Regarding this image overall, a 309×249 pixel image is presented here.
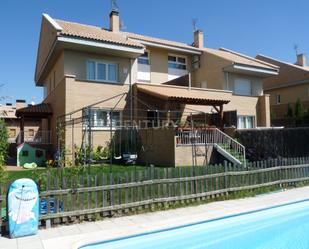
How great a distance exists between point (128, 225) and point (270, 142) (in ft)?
50.1

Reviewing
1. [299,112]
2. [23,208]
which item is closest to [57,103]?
[23,208]

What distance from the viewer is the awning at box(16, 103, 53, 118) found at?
2393 cm

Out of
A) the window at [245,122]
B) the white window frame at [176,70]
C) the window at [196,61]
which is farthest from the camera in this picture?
the window at [196,61]

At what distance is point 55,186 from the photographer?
7891 mm

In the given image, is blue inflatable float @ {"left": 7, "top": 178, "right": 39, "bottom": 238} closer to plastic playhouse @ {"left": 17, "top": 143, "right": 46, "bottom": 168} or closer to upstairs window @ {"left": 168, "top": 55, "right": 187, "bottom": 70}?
plastic playhouse @ {"left": 17, "top": 143, "right": 46, "bottom": 168}

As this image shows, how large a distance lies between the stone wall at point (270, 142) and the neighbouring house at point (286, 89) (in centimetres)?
1420

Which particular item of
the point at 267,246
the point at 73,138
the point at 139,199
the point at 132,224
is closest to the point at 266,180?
the point at 267,246

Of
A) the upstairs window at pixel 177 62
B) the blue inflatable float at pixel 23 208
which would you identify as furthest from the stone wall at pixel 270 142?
the blue inflatable float at pixel 23 208

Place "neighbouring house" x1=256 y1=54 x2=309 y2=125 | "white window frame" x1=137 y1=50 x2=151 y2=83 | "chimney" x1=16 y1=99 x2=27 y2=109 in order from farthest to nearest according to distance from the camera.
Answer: "chimney" x1=16 y1=99 x2=27 y2=109
"neighbouring house" x1=256 y1=54 x2=309 y2=125
"white window frame" x1=137 y1=50 x2=151 y2=83

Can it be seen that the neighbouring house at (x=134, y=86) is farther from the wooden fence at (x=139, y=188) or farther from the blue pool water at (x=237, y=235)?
the blue pool water at (x=237, y=235)

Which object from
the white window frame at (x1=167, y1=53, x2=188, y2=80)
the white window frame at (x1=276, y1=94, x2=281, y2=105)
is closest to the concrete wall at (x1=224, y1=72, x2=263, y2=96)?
the white window frame at (x1=167, y1=53, x2=188, y2=80)

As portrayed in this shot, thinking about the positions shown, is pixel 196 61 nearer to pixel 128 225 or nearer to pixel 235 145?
pixel 235 145

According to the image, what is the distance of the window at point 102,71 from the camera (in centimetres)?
2267

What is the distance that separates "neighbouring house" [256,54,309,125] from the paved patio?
2788 cm
